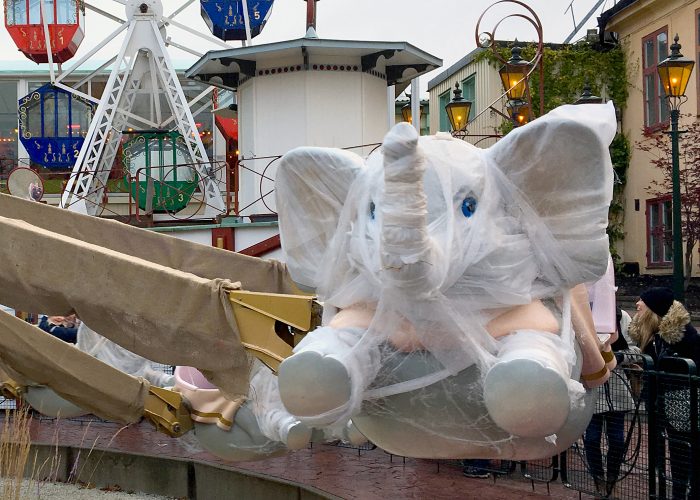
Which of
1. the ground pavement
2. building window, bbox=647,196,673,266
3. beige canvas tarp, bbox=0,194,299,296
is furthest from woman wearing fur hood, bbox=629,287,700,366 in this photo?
building window, bbox=647,196,673,266

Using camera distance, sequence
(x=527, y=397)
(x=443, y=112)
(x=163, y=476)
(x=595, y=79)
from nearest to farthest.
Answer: (x=527, y=397) → (x=163, y=476) → (x=595, y=79) → (x=443, y=112)

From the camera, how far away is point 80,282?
4277 millimetres

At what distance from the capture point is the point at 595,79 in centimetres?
2131

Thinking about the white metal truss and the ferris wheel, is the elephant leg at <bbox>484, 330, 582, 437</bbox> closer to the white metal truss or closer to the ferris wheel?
the ferris wheel

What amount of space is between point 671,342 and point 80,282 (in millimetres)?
3694

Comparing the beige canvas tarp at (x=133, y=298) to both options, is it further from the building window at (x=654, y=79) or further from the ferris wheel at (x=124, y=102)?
the building window at (x=654, y=79)

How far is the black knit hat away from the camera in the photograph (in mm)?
5969

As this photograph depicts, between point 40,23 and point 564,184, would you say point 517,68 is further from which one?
point 40,23


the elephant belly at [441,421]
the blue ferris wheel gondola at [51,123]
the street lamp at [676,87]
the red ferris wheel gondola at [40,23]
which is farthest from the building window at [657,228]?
the elephant belly at [441,421]

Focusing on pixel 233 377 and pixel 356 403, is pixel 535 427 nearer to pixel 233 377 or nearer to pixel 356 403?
pixel 356 403

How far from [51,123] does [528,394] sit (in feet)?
73.5

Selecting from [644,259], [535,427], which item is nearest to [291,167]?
[535,427]

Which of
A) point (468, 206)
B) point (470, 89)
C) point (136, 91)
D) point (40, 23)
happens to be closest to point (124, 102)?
point (136, 91)

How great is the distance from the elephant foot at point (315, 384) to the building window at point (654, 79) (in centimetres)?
1787
